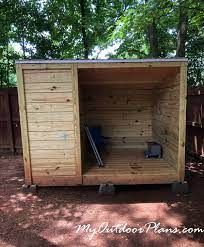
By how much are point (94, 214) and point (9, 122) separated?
4.49 metres

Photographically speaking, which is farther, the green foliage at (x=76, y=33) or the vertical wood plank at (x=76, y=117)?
the green foliage at (x=76, y=33)

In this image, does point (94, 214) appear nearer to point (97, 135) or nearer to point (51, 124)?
point (51, 124)

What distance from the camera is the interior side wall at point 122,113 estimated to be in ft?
18.9

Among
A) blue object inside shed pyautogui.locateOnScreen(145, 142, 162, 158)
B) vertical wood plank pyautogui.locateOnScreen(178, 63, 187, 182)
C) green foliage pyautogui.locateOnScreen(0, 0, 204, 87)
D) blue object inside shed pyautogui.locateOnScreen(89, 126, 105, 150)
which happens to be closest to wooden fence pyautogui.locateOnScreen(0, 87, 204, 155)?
blue object inside shed pyautogui.locateOnScreen(145, 142, 162, 158)

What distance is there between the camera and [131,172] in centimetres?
398

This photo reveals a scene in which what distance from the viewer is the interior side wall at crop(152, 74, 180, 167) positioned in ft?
13.0

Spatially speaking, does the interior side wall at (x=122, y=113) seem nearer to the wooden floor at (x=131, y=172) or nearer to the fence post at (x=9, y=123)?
the wooden floor at (x=131, y=172)

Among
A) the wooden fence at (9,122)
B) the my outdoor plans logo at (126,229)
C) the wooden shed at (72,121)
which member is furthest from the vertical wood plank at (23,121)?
the wooden fence at (9,122)

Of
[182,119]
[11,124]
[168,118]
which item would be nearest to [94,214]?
[182,119]

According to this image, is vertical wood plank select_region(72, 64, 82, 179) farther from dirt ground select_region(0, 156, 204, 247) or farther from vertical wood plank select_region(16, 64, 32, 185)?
vertical wood plank select_region(16, 64, 32, 185)

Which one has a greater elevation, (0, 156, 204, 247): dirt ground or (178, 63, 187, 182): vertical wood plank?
(178, 63, 187, 182): vertical wood plank

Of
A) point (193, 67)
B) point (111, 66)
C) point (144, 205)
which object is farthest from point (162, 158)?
point (193, 67)

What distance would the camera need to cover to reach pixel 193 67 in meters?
9.33

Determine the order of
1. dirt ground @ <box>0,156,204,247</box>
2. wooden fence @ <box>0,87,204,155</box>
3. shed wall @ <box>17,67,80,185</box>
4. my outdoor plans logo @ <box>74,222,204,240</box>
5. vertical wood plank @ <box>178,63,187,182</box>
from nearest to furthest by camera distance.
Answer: dirt ground @ <box>0,156,204,247</box> → my outdoor plans logo @ <box>74,222,204,240</box> → vertical wood plank @ <box>178,63,187,182</box> → shed wall @ <box>17,67,80,185</box> → wooden fence @ <box>0,87,204,155</box>
